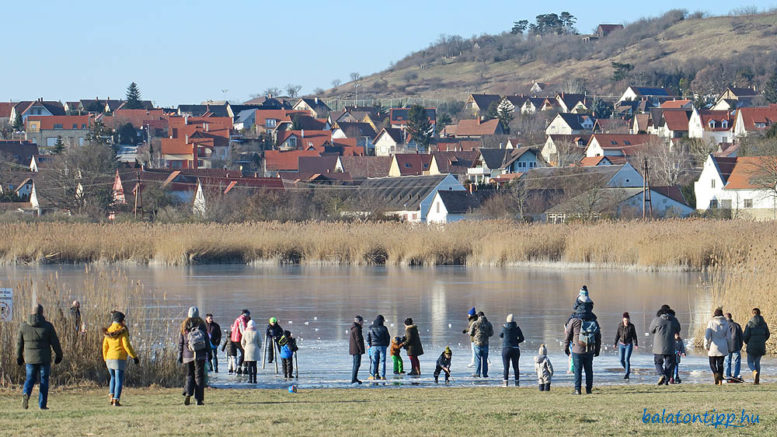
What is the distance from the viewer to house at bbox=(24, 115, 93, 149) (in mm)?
154250

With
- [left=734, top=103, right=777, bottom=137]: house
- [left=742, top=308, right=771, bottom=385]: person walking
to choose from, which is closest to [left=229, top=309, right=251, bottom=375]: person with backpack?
[left=742, top=308, right=771, bottom=385]: person walking

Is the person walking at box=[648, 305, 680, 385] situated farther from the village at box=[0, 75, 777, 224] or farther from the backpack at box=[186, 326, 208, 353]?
the village at box=[0, 75, 777, 224]

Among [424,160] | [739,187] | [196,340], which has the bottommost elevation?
[196,340]

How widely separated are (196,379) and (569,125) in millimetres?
144280

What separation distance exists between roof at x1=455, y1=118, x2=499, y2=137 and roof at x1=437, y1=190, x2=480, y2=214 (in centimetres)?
7537

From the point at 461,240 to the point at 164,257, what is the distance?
13877mm

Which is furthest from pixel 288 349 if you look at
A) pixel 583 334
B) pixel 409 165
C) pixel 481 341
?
pixel 409 165

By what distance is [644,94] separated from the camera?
190875 millimetres

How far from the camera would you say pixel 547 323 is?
30234mm

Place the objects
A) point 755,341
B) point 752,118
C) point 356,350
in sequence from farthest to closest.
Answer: point 752,118, point 356,350, point 755,341

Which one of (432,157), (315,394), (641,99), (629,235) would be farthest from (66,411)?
(641,99)

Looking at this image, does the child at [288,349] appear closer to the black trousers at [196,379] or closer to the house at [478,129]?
the black trousers at [196,379]

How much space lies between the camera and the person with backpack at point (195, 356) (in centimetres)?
1664

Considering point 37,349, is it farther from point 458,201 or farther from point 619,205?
point 458,201
